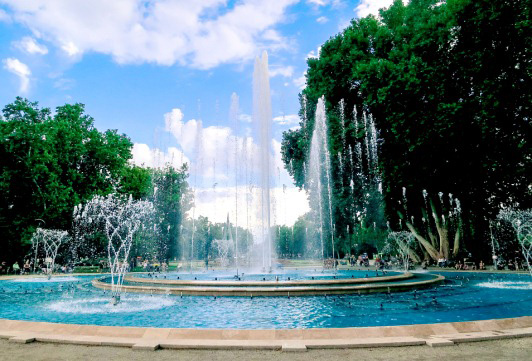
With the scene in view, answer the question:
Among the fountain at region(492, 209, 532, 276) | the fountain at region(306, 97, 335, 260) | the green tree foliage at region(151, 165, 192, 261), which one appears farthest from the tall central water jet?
the green tree foliage at region(151, 165, 192, 261)

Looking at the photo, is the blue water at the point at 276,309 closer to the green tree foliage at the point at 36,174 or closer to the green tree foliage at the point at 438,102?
the green tree foliage at the point at 438,102

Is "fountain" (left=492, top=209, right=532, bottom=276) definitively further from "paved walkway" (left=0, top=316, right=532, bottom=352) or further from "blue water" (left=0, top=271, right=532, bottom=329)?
"paved walkway" (left=0, top=316, right=532, bottom=352)

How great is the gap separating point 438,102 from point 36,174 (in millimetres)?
32436

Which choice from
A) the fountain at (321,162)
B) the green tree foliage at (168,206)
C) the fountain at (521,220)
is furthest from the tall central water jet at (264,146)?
the green tree foliage at (168,206)

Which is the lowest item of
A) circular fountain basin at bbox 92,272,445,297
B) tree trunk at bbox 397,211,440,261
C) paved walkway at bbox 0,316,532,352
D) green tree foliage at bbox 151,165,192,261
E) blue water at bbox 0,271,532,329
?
blue water at bbox 0,271,532,329

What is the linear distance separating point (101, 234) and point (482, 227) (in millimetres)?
37942

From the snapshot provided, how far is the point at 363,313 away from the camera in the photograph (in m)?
10.4

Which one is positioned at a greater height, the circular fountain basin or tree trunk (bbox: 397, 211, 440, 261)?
tree trunk (bbox: 397, 211, 440, 261)

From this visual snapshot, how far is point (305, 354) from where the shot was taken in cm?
643

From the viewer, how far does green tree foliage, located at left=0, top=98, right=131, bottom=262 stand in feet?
106

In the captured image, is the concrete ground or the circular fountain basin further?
the circular fountain basin

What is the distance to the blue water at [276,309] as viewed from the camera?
950cm

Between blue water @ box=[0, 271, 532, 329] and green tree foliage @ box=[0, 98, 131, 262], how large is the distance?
68.3 feet

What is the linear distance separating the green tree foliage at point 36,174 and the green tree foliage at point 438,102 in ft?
70.3
